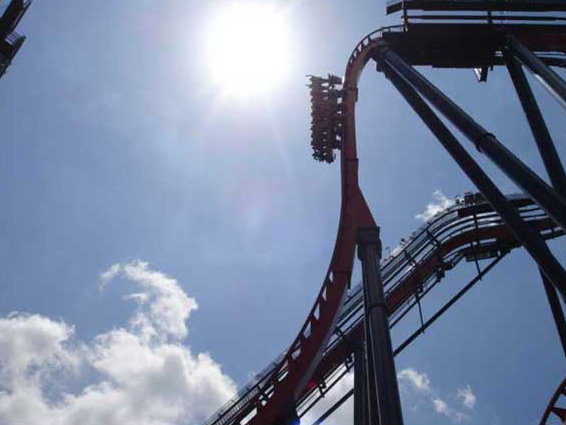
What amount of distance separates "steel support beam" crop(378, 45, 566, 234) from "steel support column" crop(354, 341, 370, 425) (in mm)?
5672

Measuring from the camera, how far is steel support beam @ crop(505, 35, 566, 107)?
670 cm

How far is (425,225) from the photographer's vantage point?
1523 cm

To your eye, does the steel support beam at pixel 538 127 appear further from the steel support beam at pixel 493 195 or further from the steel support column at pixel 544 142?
the steel support beam at pixel 493 195

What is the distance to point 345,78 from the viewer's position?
42.3ft

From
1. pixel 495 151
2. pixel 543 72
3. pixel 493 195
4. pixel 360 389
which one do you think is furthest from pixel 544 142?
pixel 360 389

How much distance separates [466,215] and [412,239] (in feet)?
6.09

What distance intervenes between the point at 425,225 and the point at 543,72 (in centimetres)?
834

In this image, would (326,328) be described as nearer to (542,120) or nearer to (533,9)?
(542,120)

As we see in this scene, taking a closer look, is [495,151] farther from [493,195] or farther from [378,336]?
[378,336]

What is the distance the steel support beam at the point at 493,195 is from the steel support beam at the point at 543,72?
4.74 feet

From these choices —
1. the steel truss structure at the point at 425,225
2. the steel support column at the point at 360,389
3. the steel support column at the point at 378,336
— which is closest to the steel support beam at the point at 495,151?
the steel truss structure at the point at 425,225

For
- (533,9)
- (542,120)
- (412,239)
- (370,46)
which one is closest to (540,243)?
(542,120)

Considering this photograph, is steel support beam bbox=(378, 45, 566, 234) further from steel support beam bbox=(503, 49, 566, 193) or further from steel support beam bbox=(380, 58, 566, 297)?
steel support beam bbox=(503, 49, 566, 193)

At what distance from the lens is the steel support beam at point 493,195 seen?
212 inches
